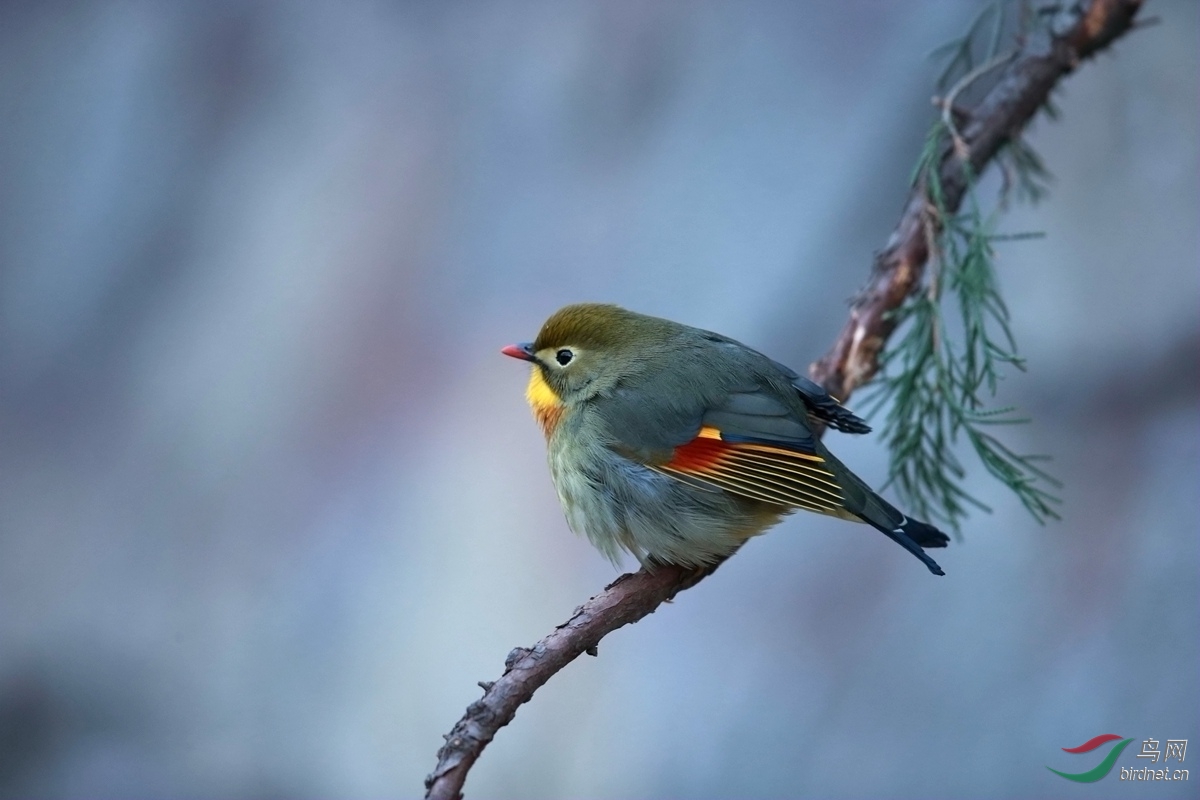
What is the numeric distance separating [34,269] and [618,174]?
2.50 m

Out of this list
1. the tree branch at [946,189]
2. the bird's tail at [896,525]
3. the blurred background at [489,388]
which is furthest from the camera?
the blurred background at [489,388]

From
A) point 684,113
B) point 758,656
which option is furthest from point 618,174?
point 758,656

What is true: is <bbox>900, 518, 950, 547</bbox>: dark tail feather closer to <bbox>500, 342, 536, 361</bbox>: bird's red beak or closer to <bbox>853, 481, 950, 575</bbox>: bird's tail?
<bbox>853, 481, 950, 575</bbox>: bird's tail

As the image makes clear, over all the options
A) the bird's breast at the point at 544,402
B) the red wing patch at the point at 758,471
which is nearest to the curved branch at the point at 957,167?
the red wing patch at the point at 758,471

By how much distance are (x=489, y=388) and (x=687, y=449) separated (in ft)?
6.43

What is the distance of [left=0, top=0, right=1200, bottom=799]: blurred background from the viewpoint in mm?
3953

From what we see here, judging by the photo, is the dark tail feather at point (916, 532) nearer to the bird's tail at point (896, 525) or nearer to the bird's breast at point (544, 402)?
the bird's tail at point (896, 525)

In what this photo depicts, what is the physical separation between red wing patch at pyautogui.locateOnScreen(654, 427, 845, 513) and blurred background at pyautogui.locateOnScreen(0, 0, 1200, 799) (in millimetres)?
1770

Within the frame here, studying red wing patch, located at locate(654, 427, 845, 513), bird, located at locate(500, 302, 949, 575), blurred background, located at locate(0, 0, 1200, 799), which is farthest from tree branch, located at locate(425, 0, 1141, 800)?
blurred background, located at locate(0, 0, 1200, 799)

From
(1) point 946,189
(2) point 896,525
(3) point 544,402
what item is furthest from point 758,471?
(1) point 946,189

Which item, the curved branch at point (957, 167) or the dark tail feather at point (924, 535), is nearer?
the dark tail feather at point (924, 535)

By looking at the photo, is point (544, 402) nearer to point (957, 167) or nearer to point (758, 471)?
point (758, 471)

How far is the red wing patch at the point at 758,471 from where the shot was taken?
227 centimetres

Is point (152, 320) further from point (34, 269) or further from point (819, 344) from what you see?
point (819, 344)
